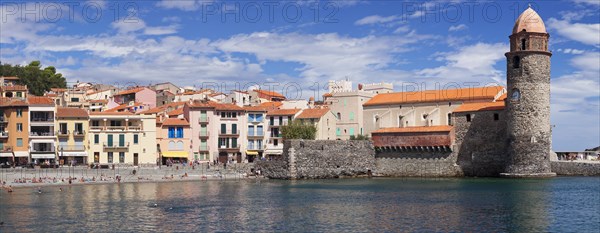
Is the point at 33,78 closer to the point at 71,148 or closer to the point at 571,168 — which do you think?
the point at 71,148

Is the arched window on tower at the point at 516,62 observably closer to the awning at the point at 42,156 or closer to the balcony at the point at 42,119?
the awning at the point at 42,156

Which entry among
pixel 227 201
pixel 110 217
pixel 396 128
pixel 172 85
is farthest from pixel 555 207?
pixel 172 85

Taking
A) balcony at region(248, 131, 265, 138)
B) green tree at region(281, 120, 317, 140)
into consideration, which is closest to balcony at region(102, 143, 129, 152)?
balcony at region(248, 131, 265, 138)

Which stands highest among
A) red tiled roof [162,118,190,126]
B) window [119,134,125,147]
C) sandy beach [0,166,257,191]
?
red tiled roof [162,118,190,126]

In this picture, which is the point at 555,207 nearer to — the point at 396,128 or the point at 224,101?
the point at 396,128

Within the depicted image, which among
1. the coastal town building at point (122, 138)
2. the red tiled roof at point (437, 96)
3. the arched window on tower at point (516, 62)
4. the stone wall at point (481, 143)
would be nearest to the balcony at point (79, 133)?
the coastal town building at point (122, 138)

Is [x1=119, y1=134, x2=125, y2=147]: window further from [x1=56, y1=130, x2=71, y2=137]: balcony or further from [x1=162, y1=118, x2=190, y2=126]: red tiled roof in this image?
[x1=162, y1=118, x2=190, y2=126]: red tiled roof

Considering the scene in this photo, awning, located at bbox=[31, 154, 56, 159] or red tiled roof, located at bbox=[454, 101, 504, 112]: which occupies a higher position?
red tiled roof, located at bbox=[454, 101, 504, 112]

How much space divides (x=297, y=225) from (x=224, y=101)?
189 ft

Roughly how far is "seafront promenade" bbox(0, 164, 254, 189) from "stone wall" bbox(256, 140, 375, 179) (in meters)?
3.47

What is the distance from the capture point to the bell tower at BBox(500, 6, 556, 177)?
61.0m

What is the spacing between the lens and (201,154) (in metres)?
77.4

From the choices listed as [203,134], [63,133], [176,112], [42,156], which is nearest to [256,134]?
[203,134]

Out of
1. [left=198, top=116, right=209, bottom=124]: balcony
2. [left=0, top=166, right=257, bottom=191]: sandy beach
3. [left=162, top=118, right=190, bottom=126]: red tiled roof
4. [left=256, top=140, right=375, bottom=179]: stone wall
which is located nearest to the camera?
[left=0, top=166, right=257, bottom=191]: sandy beach
